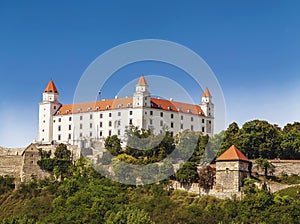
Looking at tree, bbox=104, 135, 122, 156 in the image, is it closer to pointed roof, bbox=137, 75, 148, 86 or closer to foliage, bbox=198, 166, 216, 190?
pointed roof, bbox=137, 75, 148, 86

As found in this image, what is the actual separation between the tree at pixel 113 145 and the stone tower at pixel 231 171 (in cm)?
1356

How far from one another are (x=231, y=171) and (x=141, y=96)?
2540 cm

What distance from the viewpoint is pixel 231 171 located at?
5909cm

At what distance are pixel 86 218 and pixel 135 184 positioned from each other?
984cm

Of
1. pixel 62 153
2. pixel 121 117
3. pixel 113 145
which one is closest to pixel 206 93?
pixel 121 117

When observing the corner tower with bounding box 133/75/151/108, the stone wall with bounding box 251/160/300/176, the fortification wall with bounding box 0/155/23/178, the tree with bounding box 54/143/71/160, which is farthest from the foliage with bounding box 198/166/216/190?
the corner tower with bounding box 133/75/151/108

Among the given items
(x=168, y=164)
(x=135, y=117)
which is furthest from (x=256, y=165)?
(x=135, y=117)

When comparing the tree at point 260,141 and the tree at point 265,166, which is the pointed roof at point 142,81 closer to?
the tree at point 260,141

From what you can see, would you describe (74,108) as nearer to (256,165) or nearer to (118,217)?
(256,165)

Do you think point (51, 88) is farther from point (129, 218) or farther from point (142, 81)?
point (129, 218)

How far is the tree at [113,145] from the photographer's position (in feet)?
232

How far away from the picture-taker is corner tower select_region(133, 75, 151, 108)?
3248 inches

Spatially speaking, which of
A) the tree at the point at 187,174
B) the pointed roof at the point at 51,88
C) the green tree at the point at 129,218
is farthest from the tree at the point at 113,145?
the pointed roof at the point at 51,88

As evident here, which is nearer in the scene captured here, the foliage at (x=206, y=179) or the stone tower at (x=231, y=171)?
the stone tower at (x=231, y=171)
